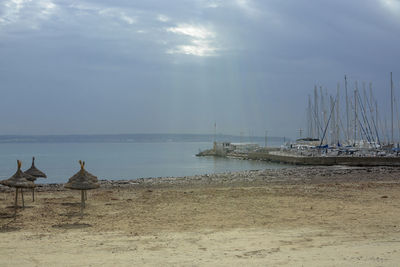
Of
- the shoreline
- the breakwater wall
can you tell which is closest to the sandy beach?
the shoreline

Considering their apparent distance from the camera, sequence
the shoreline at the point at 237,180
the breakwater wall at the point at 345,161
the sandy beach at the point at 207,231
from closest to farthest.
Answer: the sandy beach at the point at 207,231, the shoreline at the point at 237,180, the breakwater wall at the point at 345,161

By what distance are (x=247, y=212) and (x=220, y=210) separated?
97 centimetres

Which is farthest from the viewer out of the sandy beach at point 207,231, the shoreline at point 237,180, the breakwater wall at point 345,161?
the breakwater wall at point 345,161

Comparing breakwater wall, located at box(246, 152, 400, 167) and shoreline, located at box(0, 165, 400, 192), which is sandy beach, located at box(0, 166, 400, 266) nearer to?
shoreline, located at box(0, 165, 400, 192)

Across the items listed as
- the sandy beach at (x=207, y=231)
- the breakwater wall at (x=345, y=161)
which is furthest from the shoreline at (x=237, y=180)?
the breakwater wall at (x=345, y=161)

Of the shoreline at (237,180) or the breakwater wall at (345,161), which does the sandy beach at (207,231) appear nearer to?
the shoreline at (237,180)

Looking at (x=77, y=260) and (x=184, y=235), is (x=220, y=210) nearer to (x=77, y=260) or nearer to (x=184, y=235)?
(x=184, y=235)

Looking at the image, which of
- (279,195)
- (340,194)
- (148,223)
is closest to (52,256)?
(148,223)

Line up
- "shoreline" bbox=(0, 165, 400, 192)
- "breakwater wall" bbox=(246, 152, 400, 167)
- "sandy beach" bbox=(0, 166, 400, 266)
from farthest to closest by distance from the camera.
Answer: "breakwater wall" bbox=(246, 152, 400, 167) → "shoreline" bbox=(0, 165, 400, 192) → "sandy beach" bbox=(0, 166, 400, 266)

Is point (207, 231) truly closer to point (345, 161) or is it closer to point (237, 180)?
point (237, 180)

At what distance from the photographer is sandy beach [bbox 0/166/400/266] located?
824 cm

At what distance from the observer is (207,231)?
430 inches

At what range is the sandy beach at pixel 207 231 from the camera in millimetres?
8242

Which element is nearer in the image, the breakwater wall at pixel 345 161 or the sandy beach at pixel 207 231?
the sandy beach at pixel 207 231
